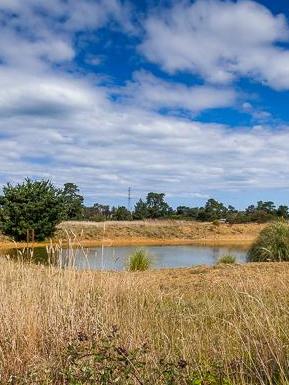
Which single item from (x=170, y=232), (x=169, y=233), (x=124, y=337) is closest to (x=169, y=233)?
(x=169, y=233)

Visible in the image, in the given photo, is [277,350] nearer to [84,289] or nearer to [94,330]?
[94,330]

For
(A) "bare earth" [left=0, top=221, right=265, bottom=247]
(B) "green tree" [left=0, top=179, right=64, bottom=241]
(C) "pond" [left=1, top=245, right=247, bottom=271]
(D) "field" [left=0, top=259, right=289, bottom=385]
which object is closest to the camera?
(D) "field" [left=0, top=259, right=289, bottom=385]

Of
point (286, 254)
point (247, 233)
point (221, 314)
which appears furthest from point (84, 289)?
point (247, 233)

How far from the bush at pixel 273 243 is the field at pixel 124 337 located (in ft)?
29.5

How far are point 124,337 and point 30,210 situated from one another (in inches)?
951

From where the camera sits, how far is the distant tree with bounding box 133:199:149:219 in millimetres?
65944

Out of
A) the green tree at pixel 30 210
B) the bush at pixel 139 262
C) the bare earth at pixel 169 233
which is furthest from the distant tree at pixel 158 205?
the bush at pixel 139 262

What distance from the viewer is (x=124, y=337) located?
15.5ft

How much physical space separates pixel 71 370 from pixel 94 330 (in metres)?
1.16

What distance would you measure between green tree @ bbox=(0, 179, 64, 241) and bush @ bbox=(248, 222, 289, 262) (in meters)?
14.1

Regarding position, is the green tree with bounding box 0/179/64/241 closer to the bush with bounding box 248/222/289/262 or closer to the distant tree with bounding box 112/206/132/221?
the bush with bounding box 248/222/289/262

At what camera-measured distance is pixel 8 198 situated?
30297mm

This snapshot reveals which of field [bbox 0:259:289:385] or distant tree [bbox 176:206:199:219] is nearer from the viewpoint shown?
field [bbox 0:259:289:385]

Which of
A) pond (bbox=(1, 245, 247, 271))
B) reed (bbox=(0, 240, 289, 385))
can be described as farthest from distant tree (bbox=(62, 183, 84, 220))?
reed (bbox=(0, 240, 289, 385))
